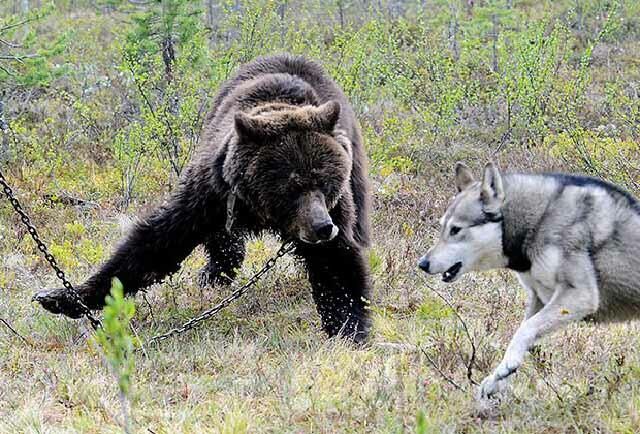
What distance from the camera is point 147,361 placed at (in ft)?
15.9

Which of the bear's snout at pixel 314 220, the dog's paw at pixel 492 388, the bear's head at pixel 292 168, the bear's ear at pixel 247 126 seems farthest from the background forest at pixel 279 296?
the bear's ear at pixel 247 126

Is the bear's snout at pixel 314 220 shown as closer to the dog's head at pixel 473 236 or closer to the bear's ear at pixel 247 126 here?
the bear's ear at pixel 247 126

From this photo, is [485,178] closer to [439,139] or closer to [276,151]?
[276,151]

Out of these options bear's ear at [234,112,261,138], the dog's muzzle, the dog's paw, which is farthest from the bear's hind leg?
the dog's paw

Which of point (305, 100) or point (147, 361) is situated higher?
point (305, 100)

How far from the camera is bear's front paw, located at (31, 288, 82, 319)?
582 cm

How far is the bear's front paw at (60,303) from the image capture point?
19.1 feet

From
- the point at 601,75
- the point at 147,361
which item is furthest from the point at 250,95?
the point at 601,75

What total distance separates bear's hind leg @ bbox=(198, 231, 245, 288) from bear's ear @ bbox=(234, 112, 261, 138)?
175 centimetres

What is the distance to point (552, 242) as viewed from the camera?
3965 mm

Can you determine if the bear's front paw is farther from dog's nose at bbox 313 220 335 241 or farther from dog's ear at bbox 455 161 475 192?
dog's ear at bbox 455 161 475 192

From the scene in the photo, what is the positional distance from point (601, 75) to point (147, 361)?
12.9 metres

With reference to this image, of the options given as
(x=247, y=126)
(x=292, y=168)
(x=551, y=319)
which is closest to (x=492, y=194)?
(x=551, y=319)

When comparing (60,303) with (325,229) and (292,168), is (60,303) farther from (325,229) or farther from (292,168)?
(325,229)
